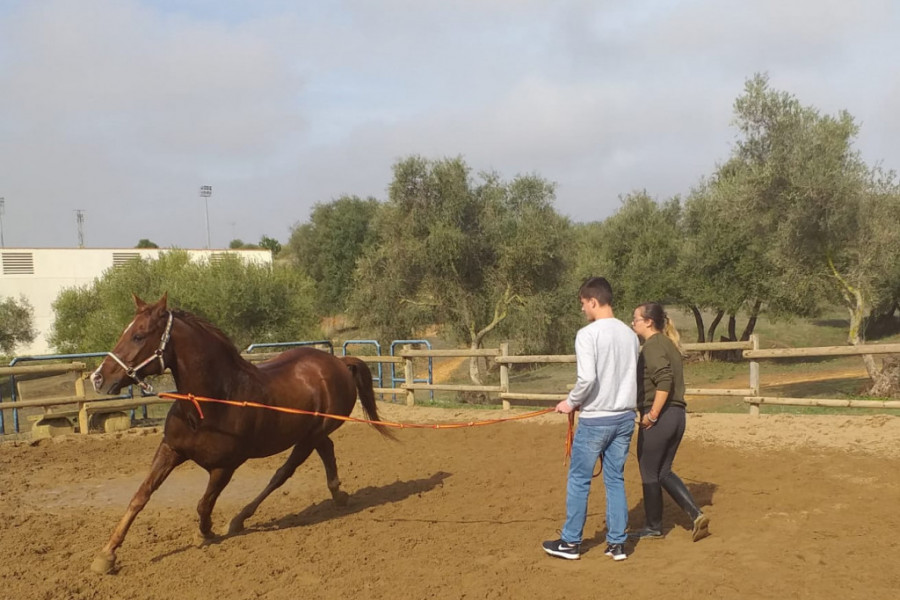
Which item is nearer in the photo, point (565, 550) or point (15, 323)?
point (565, 550)

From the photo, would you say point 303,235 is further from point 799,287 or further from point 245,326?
point 799,287

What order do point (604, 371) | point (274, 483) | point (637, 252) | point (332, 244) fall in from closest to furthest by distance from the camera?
point (604, 371) → point (274, 483) → point (637, 252) → point (332, 244)

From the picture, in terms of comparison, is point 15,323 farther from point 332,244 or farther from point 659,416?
point 659,416

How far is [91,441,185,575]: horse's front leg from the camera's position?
4.61 metres

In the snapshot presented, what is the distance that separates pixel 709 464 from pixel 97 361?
23.0m

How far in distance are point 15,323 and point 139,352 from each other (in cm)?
4090

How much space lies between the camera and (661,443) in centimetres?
475

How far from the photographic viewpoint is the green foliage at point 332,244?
44156 millimetres

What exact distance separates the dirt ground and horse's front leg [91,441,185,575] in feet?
0.36

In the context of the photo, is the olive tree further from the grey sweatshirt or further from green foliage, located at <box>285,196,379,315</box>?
green foliage, located at <box>285,196,379,315</box>

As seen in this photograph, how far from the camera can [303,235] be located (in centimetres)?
4700

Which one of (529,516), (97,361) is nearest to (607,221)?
(97,361)

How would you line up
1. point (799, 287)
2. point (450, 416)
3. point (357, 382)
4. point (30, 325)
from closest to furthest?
point (357, 382) → point (450, 416) → point (799, 287) → point (30, 325)

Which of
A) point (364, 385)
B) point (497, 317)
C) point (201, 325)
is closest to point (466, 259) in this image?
point (497, 317)
